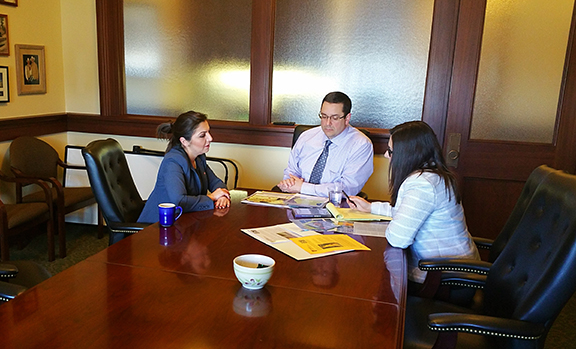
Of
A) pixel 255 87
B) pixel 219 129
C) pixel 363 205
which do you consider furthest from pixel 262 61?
pixel 363 205

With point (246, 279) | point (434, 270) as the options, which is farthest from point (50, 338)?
point (434, 270)

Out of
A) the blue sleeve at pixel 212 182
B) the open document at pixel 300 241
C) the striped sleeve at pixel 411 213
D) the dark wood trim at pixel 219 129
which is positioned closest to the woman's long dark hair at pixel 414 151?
the striped sleeve at pixel 411 213

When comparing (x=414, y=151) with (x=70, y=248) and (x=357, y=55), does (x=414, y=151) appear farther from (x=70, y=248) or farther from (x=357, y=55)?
(x=70, y=248)

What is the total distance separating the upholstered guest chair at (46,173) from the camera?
3471 mm

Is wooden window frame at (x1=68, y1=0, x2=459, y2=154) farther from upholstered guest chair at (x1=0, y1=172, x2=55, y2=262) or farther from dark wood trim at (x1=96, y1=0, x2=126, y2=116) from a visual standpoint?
upholstered guest chair at (x1=0, y1=172, x2=55, y2=262)

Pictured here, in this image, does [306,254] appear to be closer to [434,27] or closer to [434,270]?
[434,270]

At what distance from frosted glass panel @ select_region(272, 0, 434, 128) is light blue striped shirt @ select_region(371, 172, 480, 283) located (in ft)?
5.93

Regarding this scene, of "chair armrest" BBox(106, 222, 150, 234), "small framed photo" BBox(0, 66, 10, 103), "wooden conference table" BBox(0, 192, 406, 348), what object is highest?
"small framed photo" BBox(0, 66, 10, 103)

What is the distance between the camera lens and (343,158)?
3117 millimetres

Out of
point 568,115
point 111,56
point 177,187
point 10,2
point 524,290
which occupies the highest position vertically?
point 10,2

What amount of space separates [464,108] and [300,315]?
A: 8.64ft

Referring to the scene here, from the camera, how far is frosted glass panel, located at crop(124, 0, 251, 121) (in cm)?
390

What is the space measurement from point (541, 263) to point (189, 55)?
10.5ft

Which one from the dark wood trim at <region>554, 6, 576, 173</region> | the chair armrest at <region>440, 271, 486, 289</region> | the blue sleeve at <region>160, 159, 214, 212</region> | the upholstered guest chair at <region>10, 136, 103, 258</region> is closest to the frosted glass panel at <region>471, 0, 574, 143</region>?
the dark wood trim at <region>554, 6, 576, 173</region>
